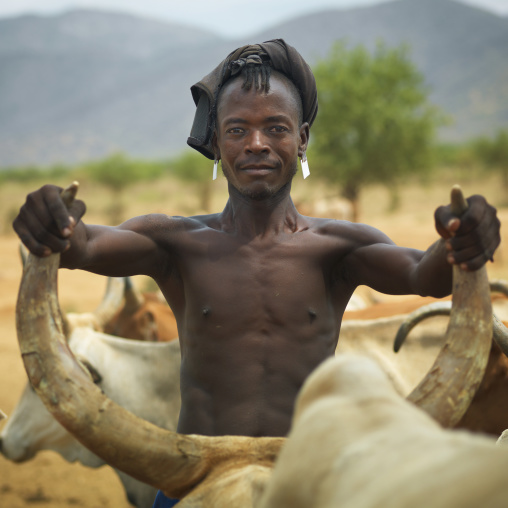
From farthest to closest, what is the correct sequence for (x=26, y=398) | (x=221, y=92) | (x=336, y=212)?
1. (x=336, y=212)
2. (x=26, y=398)
3. (x=221, y=92)

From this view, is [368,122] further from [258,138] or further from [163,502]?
[163,502]

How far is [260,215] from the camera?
98.0 inches

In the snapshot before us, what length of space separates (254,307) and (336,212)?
16.3 meters

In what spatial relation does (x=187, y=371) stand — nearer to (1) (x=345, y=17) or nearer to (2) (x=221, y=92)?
(2) (x=221, y=92)

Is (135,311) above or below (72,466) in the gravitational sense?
above

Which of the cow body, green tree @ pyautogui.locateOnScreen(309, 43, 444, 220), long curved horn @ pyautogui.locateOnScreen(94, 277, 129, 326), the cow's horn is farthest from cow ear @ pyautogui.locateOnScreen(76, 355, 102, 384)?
green tree @ pyautogui.locateOnScreen(309, 43, 444, 220)

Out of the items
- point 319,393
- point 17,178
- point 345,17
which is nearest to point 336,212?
point 319,393

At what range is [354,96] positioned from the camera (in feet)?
68.0

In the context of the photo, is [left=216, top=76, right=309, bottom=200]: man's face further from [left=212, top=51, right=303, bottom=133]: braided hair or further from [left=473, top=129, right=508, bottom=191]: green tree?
[left=473, top=129, right=508, bottom=191]: green tree

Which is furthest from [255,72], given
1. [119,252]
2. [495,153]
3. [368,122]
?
[495,153]

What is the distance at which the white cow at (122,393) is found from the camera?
4055mm

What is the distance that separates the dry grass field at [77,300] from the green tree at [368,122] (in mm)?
2065

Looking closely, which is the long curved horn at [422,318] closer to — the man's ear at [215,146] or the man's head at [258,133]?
the man's head at [258,133]

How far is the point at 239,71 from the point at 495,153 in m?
32.3
